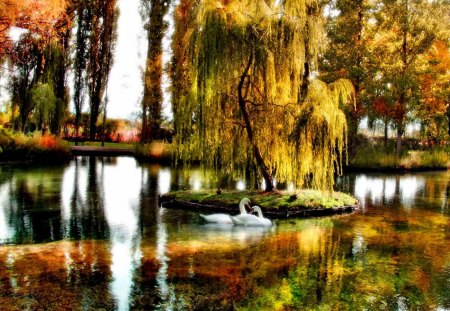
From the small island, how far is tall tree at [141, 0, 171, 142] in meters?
22.9

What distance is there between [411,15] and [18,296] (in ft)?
114

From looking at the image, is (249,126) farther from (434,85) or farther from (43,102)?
(434,85)

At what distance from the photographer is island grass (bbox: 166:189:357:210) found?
17.2 metres

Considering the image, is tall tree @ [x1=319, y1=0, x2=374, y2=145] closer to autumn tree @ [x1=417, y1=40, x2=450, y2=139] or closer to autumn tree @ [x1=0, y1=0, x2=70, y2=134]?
autumn tree @ [x1=417, y1=40, x2=450, y2=139]

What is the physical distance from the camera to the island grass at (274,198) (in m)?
17.2

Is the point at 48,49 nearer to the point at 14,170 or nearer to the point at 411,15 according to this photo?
the point at 14,170

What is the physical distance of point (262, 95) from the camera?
17484mm

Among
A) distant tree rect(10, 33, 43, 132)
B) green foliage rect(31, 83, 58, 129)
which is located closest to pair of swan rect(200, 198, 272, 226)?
green foliage rect(31, 83, 58, 129)

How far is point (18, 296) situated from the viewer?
8.52 m

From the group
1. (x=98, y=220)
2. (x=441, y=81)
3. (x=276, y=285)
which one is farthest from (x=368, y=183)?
(x=276, y=285)

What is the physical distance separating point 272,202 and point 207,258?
6.35 m

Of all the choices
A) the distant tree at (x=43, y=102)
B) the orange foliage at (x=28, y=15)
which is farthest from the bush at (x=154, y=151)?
the orange foliage at (x=28, y=15)

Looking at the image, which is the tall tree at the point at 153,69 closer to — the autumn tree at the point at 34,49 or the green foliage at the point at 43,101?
the autumn tree at the point at 34,49

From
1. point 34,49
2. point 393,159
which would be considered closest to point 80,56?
point 34,49
